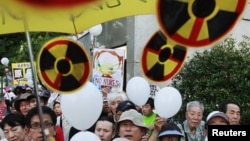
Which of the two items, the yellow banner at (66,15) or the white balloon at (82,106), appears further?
the white balloon at (82,106)

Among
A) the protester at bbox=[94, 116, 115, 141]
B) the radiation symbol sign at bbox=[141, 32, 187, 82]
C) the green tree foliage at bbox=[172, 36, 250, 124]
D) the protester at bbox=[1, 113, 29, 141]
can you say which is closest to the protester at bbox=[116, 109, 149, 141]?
the protester at bbox=[94, 116, 115, 141]

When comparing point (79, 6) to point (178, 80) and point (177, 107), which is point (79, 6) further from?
point (178, 80)

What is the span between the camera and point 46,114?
378 cm

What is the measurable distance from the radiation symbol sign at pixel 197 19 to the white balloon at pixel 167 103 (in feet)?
4.96

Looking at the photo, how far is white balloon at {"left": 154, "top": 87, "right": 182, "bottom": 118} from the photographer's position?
13.9ft

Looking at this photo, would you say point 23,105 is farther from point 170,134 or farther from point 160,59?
point 160,59

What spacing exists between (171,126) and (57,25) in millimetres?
1304

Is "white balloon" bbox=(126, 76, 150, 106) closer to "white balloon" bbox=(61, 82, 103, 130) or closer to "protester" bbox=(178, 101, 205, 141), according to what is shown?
"protester" bbox=(178, 101, 205, 141)

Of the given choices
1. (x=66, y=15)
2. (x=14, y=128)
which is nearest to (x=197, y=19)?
→ (x=66, y=15)

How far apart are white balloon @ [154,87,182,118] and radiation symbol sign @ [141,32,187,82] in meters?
0.79

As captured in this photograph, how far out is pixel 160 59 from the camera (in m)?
3.52

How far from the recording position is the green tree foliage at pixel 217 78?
7.84 m


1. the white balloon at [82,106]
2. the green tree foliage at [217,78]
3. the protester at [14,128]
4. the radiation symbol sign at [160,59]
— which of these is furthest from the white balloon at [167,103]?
the green tree foliage at [217,78]

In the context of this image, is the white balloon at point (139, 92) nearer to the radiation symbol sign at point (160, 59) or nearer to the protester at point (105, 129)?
the protester at point (105, 129)
